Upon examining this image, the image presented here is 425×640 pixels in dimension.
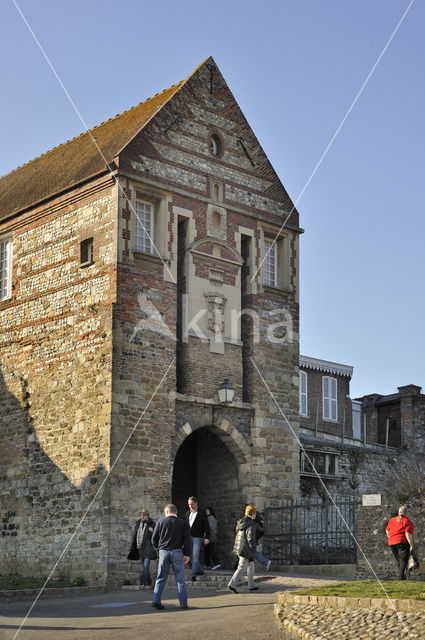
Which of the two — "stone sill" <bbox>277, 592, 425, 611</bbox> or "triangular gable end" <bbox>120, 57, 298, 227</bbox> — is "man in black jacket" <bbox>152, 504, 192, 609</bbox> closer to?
"stone sill" <bbox>277, 592, 425, 611</bbox>

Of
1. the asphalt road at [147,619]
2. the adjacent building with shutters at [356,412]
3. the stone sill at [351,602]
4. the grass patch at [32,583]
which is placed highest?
the adjacent building with shutters at [356,412]

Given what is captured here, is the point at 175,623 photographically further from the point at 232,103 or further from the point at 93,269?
the point at 232,103

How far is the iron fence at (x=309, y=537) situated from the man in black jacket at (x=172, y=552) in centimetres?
708

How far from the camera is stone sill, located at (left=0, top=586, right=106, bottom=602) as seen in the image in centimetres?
1717

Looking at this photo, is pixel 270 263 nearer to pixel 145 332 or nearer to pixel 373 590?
pixel 145 332

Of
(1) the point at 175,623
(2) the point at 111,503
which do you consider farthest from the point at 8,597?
(1) the point at 175,623

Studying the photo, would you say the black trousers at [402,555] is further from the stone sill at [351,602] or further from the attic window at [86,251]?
the attic window at [86,251]

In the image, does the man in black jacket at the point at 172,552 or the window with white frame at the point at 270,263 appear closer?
the man in black jacket at the point at 172,552

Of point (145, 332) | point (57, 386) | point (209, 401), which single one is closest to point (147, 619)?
point (145, 332)

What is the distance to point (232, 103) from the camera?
25484 millimetres

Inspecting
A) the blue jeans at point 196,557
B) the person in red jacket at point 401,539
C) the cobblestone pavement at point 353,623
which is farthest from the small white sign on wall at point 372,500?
the cobblestone pavement at point 353,623

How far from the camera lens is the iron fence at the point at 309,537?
70.5 feet

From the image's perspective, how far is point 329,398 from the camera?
43.6m

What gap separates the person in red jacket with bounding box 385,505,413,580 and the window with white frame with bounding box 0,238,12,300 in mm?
12539
